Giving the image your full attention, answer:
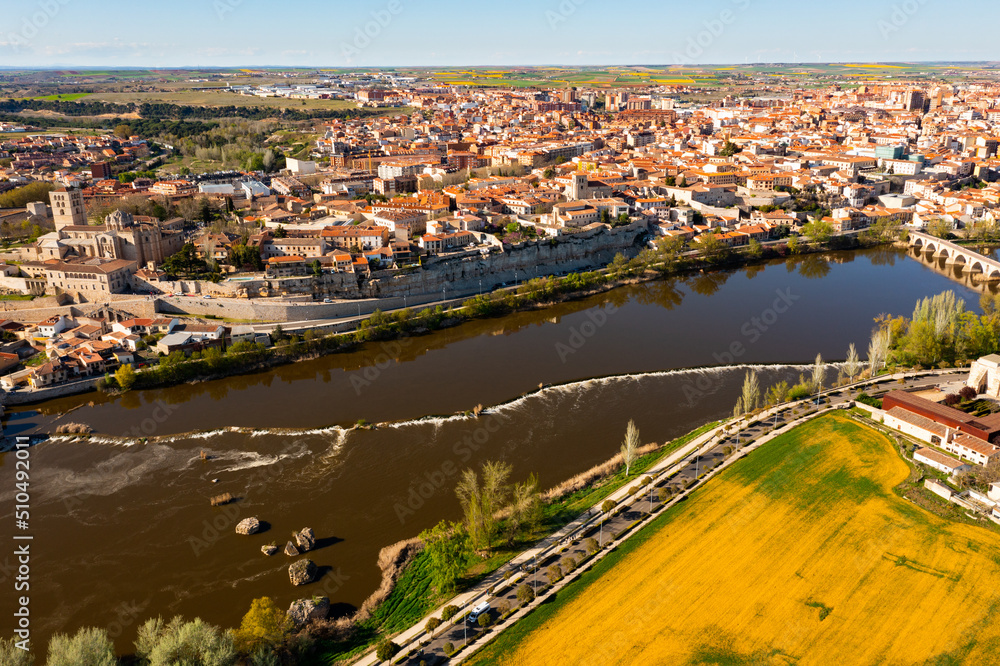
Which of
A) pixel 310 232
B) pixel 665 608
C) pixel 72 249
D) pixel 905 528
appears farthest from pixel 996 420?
pixel 72 249

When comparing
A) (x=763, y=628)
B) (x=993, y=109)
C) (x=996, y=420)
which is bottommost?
(x=763, y=628)

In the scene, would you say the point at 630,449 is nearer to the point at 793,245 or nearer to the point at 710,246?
the point at 710,246

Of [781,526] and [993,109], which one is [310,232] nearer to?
[781,526]

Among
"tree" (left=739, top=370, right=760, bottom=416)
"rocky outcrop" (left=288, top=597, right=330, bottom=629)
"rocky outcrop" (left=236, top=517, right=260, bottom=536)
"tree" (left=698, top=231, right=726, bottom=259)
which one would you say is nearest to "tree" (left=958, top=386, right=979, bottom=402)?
"tree" (left=739, top=370, right=760, bottom=416)

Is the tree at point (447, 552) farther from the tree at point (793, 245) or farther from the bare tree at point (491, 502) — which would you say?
the tree at point (793, 245)

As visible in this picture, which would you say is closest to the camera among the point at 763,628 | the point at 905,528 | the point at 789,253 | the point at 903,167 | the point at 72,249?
the point at 763,628

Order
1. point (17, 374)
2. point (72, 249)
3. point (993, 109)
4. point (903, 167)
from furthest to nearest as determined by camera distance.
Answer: point (993, 109) < point (903, 167) < point (72, 249) < point (17, 374)

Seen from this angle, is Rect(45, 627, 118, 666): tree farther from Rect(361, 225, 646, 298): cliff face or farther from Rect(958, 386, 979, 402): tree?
Rect(958, 386, 979, 402): tree
